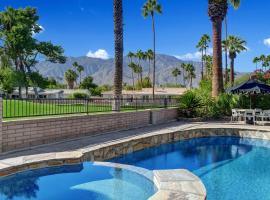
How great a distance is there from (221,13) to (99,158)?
1514 centimetres

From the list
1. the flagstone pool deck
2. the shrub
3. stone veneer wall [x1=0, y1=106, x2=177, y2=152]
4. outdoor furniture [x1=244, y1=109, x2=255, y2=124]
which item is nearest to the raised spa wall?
stone veneer wall [x1=0, y1=106, x2=177, y2=152]

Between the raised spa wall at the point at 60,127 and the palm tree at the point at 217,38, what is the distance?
614 centimetres

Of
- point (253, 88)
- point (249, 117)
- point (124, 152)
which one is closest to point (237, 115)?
point (249, 117)

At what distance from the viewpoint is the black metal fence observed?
11656 mm

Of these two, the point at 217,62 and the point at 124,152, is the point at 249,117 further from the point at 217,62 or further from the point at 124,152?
the point at 124,152

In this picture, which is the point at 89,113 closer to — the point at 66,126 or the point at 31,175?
the point at 66,126

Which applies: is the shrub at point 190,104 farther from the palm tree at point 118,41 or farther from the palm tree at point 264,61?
the palm tree at point 264,61

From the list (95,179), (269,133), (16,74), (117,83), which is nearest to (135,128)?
(117,83)

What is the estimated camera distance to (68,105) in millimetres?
13359

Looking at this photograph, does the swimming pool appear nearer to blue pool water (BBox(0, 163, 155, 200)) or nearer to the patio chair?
blue pool water (BBox(0, 163, 155, 200))

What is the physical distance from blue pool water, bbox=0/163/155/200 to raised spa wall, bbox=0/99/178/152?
220 cm

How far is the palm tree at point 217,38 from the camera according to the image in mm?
20531

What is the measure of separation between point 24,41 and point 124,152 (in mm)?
26260

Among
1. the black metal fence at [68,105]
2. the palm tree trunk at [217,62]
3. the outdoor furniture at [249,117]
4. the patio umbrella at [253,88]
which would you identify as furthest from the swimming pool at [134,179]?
the palm tree trunk at [217,62]
